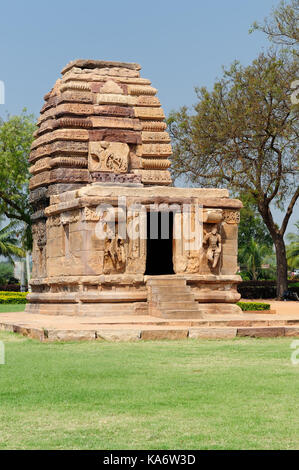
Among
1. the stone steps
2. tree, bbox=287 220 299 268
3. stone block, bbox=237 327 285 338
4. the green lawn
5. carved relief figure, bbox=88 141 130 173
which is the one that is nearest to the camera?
the green lawn

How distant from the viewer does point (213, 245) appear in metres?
19.1

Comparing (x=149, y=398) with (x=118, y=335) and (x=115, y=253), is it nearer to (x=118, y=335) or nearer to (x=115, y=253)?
(x=118, y=335)

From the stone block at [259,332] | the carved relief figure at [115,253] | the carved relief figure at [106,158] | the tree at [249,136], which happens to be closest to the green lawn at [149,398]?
the stone block at [259,332]

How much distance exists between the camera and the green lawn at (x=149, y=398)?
6.58 m

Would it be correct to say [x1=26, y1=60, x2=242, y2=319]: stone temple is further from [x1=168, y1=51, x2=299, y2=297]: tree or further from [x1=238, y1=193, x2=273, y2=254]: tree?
[x1=238, y1=193, x2=273, y2=254]: tree

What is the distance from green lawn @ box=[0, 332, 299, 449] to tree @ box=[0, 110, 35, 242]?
25.4 metres

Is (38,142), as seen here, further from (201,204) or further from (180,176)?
(180,176)

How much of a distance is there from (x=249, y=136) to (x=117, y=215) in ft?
54.1

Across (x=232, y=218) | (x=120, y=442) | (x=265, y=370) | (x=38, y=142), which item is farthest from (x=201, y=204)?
(x=120, y=442)

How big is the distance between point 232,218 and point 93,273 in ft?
13.1

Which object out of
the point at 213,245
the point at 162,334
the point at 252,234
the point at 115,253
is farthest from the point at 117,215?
the point at 252,234

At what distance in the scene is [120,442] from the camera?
21.1 feet

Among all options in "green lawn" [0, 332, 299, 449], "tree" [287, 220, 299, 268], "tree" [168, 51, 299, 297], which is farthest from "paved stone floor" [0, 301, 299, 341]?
"tree" [287, 220, 299, 268]

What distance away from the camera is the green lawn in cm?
658
